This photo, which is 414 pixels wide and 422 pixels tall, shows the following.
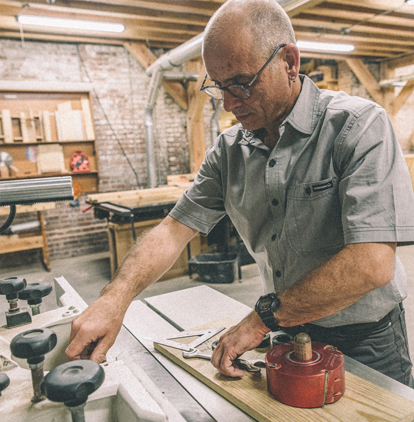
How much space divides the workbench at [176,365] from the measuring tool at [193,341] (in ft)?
0.13

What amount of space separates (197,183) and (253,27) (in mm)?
603

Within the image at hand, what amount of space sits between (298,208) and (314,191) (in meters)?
0.07

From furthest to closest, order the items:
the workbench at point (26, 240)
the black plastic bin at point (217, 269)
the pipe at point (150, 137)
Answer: the pipe at point (150, 137)
the workbench at point (26, 240)
the black plastic bin at point (217, 269)

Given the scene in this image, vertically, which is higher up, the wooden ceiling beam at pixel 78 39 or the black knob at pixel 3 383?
the wooden ceiling beam at pixel 78 39

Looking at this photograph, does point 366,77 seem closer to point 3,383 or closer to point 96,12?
point 96,12

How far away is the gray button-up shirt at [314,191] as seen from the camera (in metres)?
0.86

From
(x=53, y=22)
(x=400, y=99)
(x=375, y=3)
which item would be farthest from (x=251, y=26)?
(x=400, y=99)

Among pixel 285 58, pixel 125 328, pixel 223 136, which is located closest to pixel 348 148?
pixel 285 58

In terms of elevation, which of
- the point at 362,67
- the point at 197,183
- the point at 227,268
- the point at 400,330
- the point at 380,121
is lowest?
the point at 227,268

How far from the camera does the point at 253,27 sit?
95 cm

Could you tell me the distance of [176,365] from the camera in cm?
102

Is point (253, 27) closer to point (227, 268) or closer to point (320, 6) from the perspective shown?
point (227, 268)

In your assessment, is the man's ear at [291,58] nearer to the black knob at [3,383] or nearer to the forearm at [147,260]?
the forearm at [147,260]

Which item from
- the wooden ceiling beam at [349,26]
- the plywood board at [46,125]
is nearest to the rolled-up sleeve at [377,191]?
the wooden ceiling beam at [349,26]
